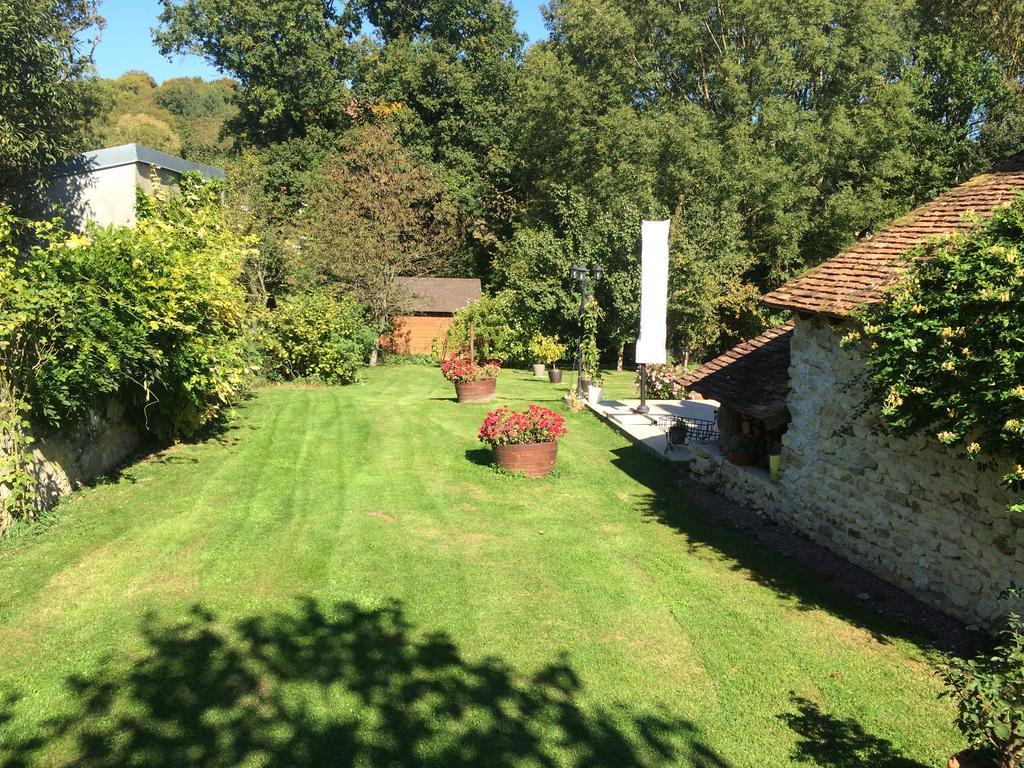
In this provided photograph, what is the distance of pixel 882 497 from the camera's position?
6.87 m

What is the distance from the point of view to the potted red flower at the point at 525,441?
10656 mm

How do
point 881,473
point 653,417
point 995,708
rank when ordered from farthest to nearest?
1. point 653,417
2. point 881,473
3. point 995,708

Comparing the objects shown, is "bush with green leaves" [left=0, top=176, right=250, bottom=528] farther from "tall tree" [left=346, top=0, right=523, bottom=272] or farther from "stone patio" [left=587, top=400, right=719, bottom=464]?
"tall tree" [left=346, top=0, right=523, bottom=272]

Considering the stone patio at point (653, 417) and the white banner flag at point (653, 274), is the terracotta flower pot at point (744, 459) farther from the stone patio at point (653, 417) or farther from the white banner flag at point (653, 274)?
the white banner flag at point (653, 274)

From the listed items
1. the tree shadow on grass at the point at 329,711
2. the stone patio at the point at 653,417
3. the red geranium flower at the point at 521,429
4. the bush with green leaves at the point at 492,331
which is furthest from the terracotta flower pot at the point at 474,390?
the tree shadow on grass at the point at 329,711

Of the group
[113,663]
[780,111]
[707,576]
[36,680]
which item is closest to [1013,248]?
[707,576]

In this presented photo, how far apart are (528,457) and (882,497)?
5.26 m

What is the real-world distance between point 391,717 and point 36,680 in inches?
98.8

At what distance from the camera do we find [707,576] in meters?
7.18

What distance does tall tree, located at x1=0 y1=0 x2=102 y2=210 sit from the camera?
14992 millimetres

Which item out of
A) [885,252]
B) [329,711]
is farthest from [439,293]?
[329,711]

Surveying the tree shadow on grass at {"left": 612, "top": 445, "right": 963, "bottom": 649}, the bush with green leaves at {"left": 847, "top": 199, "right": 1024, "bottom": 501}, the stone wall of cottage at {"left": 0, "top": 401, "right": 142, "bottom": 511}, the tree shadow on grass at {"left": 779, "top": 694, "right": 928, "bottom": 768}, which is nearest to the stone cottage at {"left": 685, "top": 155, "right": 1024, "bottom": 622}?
the tree shadow on grass at {"left": 612, "top": 445, "right": 963, "bottom": 649}

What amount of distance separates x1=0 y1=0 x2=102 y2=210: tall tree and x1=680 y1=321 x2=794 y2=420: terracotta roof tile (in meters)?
14.6

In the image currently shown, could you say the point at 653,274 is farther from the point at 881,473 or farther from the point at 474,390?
the point at 881,473
